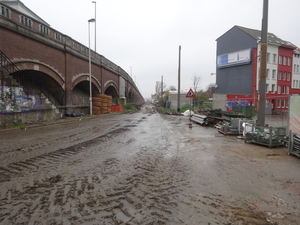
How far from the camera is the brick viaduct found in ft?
43.5

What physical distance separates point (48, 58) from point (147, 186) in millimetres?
16429

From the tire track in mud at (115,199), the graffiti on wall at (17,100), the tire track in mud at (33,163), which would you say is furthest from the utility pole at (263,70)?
the graffiti on wall at (17,100)

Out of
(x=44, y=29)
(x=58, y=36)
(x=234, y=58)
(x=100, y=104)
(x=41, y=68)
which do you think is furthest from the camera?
(x=234, y=58)

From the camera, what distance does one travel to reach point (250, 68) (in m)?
36.1

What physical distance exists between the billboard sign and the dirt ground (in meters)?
34.0

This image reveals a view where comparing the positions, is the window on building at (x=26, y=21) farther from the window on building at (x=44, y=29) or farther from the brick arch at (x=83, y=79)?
the brick arch at (x=83, y=79)

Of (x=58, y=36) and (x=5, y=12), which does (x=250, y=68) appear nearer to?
(x=58, y=36)

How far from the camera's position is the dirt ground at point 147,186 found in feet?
9.88

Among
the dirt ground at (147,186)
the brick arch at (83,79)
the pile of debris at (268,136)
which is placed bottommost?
the dirt ground at (147,186)

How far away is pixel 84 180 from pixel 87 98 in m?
23.4

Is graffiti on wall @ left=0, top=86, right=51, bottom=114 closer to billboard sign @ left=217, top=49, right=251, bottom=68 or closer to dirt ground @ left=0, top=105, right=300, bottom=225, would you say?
dirt ground @ left=0, top=105, right=300, bottom=225

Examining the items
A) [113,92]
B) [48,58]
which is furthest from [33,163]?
[113,92]

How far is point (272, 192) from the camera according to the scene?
389cm

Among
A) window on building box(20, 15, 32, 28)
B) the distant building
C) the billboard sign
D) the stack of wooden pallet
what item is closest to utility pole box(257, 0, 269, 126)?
window on building box(20, 15, 32, 28)
